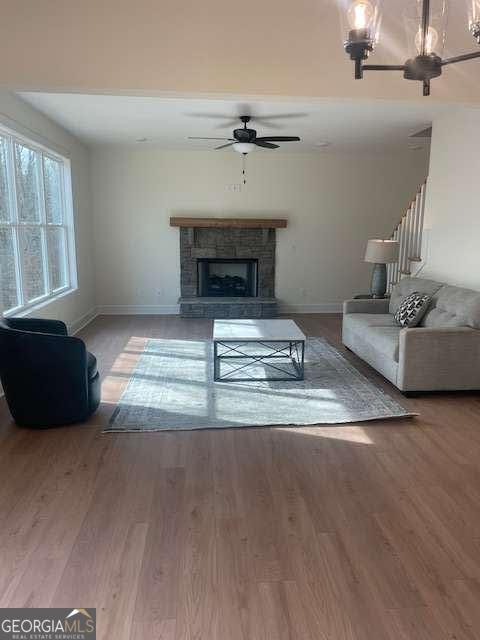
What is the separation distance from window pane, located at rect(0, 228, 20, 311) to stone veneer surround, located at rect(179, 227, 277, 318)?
3.00 metres

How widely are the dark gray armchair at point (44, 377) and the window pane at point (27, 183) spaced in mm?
1925

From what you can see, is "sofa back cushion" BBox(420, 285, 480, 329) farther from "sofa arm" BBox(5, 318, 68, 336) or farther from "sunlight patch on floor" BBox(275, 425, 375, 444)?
"sofa arm" BBox(5, 318, 68, 336)

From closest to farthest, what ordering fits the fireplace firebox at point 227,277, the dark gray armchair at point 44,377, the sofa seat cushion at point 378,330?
the dark gray armchair at point 44,377 → the sofa seat cushion at point 378,330 → the fireplace firebox at point 227,277

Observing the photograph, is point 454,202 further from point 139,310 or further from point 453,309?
point 139,310

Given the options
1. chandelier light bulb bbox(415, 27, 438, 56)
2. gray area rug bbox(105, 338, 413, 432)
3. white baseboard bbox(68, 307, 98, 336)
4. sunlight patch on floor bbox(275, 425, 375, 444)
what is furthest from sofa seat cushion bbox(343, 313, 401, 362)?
white baseboard bbox(68, 307, 98, 336)

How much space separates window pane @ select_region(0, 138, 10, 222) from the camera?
4.08 metres

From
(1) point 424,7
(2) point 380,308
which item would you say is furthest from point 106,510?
(2) point 380,308

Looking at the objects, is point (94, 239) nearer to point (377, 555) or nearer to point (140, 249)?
point (140, 249)

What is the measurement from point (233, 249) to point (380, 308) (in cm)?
291

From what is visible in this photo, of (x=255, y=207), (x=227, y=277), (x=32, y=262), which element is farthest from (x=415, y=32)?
(x=227, y=277)

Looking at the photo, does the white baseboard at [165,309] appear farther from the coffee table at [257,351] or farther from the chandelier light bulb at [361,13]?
the chandelier light bulb at [361,13]

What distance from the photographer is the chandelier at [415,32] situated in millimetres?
1747

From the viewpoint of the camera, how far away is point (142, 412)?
11.3ft

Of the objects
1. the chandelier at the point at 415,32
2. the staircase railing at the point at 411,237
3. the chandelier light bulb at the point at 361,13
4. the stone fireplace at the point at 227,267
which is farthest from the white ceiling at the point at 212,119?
the chandelier light bulb at the point at 361,13
